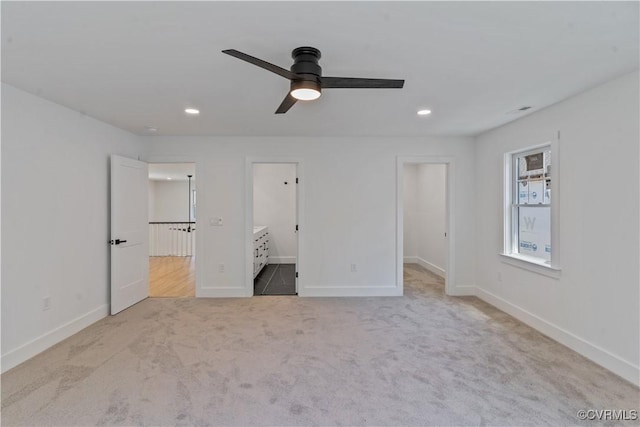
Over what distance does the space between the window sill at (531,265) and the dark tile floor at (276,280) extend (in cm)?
307

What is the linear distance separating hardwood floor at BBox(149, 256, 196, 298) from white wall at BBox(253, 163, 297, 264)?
1971 mm

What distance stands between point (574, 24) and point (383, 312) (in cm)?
327

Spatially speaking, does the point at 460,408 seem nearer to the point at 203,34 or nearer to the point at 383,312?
the point at 383,312

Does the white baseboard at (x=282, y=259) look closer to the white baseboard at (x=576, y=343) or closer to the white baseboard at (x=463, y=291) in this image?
the white baseboard at (x=463, y=291)

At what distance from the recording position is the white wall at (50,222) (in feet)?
8.38

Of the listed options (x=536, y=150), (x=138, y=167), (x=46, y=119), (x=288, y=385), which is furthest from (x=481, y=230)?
(x=46, y=119)

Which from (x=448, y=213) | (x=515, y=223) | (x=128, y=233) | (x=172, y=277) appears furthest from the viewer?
(x=172, y=277)

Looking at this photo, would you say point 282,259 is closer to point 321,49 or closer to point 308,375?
point 308,375

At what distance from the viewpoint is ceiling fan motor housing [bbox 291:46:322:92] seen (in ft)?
6.06

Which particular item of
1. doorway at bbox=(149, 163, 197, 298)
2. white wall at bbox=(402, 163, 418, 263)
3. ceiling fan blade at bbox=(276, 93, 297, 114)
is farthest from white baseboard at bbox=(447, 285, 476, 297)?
doorway at bbox=(149, 163, 197, 298)

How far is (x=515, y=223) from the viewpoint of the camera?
3.85 meters

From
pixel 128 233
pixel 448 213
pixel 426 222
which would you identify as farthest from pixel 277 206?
pixel 448 213

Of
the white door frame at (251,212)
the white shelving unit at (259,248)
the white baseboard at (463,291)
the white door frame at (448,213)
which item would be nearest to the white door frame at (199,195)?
the white door frame at (251,212)

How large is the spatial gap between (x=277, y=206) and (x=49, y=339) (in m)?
4.88
